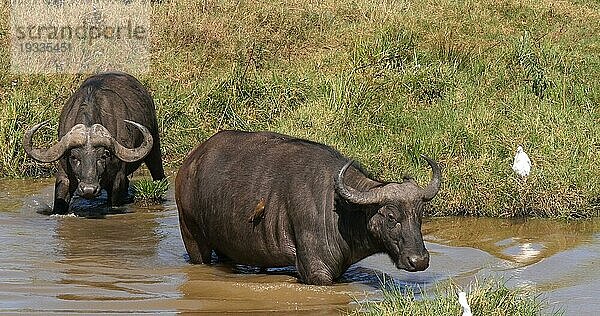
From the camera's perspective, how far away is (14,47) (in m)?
14.8

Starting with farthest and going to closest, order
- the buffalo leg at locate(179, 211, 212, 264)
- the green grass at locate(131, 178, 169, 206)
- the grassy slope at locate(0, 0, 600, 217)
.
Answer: the green grass at locate(131, 178, 169, 206) → the grassy slope at locate(0, 0, 600, 217) → the buffalo leg at locate(179, 211, 212, 264)

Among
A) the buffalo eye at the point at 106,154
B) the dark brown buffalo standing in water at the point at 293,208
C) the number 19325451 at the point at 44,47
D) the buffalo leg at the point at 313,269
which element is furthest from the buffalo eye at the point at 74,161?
the number 19325451 at the point at 44,47

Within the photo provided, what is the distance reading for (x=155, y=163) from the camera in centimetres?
1106

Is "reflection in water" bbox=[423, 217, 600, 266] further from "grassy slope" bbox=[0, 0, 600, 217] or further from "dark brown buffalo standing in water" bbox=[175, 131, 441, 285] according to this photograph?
"dark brown buffalo standing in water" bbox=[175, 131, 441, 285]

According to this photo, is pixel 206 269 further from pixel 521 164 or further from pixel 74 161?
pixel 521 164

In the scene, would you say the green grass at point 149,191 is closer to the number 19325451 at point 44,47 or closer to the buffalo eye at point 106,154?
the buffalo eye at point 106,154

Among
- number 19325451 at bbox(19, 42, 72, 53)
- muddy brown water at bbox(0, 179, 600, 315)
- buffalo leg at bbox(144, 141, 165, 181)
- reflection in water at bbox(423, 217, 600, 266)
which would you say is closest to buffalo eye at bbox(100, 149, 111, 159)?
muddy brown water at bbox(0, 179, 600, 315)

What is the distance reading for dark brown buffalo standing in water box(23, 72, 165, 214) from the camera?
9711 mm

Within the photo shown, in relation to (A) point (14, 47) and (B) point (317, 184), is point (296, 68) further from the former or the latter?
(B) point (317, 184)

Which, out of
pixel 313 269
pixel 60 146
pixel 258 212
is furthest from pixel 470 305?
pixel 60 146

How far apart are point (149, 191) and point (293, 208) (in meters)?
3.62

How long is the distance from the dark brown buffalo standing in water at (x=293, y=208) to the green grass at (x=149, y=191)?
2.59 meters

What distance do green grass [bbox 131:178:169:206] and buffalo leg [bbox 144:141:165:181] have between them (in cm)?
58

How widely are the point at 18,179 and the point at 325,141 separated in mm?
3145
